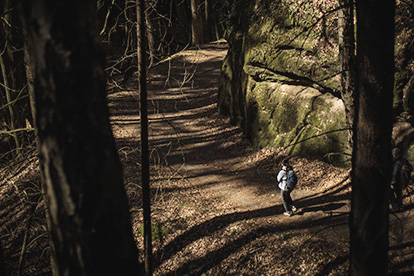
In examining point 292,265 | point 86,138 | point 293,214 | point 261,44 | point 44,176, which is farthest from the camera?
point 261,44

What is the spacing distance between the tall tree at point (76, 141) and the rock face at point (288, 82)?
36.0 ft

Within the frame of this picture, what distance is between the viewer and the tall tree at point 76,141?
7.87 feet

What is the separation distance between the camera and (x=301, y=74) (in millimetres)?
14742

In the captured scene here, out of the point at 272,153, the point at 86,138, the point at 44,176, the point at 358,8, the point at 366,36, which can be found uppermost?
the point at 358,8

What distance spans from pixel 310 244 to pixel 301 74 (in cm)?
753

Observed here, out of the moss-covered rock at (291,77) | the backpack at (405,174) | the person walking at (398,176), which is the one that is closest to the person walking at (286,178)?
the person walking at (398,176)

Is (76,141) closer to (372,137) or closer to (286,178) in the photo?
(372,137)

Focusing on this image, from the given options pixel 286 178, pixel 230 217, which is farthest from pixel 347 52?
pixel 230 217

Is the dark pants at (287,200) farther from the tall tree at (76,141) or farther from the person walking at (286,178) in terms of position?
the tall tree at (76,141)

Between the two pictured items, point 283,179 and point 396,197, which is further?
point 283,179

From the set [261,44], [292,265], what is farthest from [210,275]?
[261,44]

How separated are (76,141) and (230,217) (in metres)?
9.96

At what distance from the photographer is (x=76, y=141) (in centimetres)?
247

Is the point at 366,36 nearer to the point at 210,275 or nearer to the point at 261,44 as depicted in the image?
the point at 210,275
